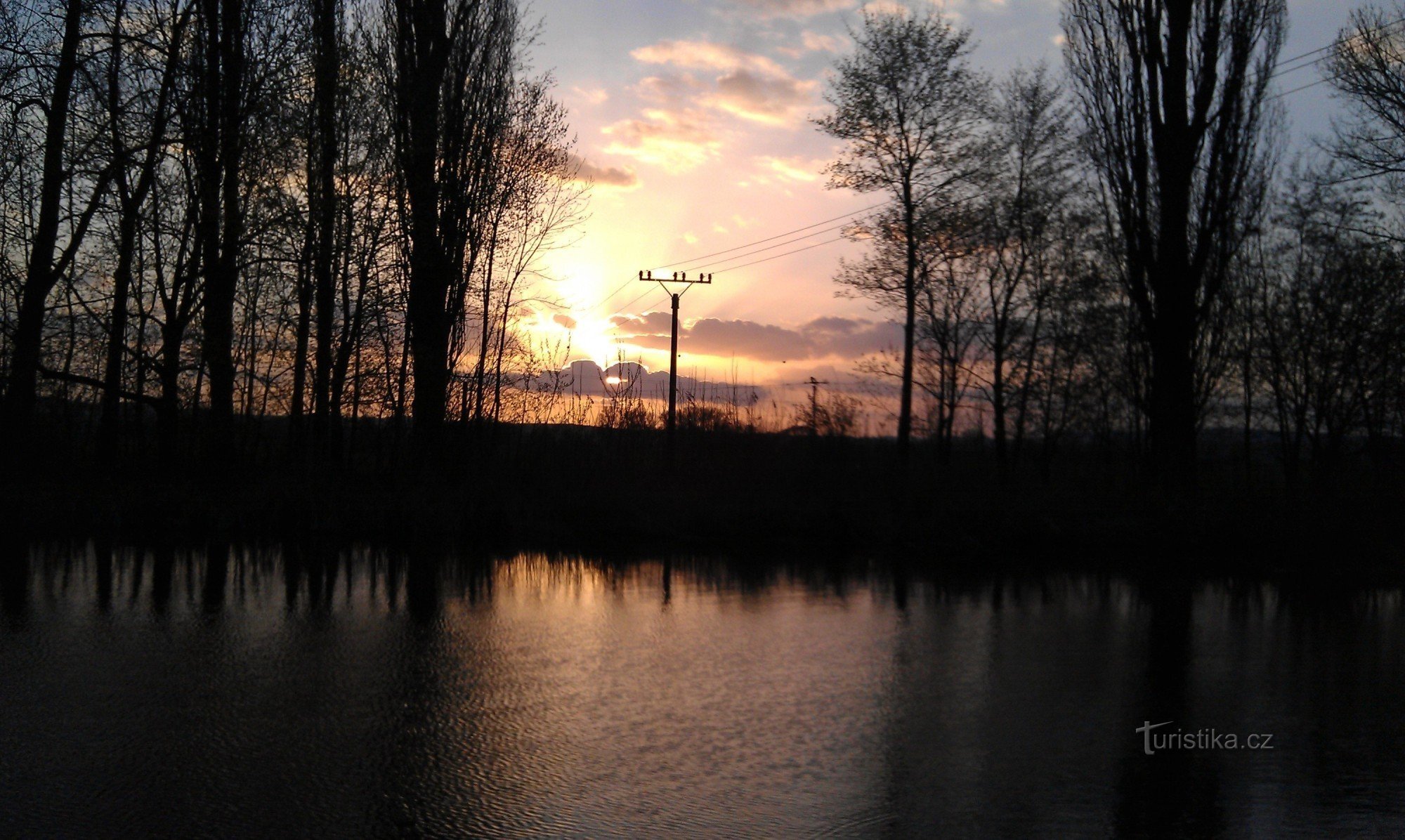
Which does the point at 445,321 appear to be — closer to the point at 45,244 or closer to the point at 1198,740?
the point at 45,244

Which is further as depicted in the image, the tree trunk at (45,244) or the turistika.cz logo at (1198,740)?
the tree trunk at (45,244)

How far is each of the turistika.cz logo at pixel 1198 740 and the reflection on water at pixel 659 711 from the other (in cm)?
9

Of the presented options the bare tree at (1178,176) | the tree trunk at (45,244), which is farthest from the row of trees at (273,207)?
the bare tree at (1178,176)

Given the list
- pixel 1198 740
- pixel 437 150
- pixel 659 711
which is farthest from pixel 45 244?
pixel 1198 740

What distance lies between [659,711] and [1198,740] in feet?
10.6

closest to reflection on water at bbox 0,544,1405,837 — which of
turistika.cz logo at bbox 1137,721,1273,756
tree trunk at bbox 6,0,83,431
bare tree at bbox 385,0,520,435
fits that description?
turistika.cz logo at bbox 1137,721,1273,756

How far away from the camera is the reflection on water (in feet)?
14.6

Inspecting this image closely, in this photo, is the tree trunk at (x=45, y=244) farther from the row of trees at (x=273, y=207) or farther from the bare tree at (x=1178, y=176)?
the bare tree at (x=1178, y=176)

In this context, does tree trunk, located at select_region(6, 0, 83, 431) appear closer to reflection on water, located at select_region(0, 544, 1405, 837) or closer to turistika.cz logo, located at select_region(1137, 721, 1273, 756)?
reflection on water, located at select_region(0, 544, 1405, 837)

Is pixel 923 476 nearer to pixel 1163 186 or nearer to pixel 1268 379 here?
pixel 1163 186

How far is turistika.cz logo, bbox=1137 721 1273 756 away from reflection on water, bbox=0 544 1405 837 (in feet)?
0.31

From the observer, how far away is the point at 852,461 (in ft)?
65.7

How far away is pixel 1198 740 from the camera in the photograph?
581 centimetres

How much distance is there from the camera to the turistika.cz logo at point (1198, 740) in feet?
18.6
